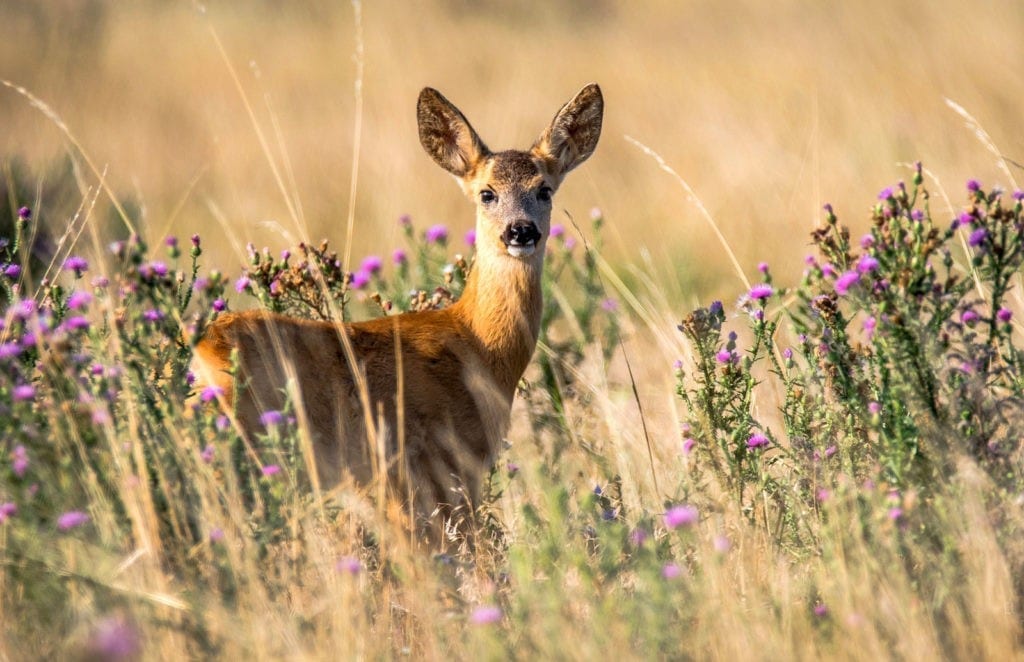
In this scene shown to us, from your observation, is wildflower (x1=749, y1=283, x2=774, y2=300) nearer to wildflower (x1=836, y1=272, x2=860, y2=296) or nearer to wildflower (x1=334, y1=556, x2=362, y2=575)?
wildflower (x1=836, y1=272, x2=860, y2=296)

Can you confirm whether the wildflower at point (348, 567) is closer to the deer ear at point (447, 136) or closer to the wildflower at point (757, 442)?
the wildflower at point (757, 442)

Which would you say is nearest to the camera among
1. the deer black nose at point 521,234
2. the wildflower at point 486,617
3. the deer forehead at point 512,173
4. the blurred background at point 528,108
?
the wildflower at point 486,617

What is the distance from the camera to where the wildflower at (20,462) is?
342 cm

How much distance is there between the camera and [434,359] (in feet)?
17.3

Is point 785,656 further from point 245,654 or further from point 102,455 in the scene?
point 102,455

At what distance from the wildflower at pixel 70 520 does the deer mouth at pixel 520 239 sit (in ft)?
7.93

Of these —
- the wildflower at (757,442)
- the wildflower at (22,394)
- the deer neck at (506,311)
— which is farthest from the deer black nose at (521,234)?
the wildflower at (22,394)

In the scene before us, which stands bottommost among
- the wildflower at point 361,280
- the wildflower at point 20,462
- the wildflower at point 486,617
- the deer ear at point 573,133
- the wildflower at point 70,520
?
the wildflower at point 486,617

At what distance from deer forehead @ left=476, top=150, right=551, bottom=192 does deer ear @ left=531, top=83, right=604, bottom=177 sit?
0.17m

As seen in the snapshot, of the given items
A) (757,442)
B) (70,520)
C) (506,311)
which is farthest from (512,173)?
(70,520)

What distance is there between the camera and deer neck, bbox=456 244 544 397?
18.2 feet

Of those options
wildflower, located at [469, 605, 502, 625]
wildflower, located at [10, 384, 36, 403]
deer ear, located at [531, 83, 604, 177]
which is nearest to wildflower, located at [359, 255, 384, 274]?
deer ear, located at [531, 83, 604, 177]

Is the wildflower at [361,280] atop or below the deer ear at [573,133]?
below

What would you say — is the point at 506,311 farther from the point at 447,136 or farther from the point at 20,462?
the point at 20,462
